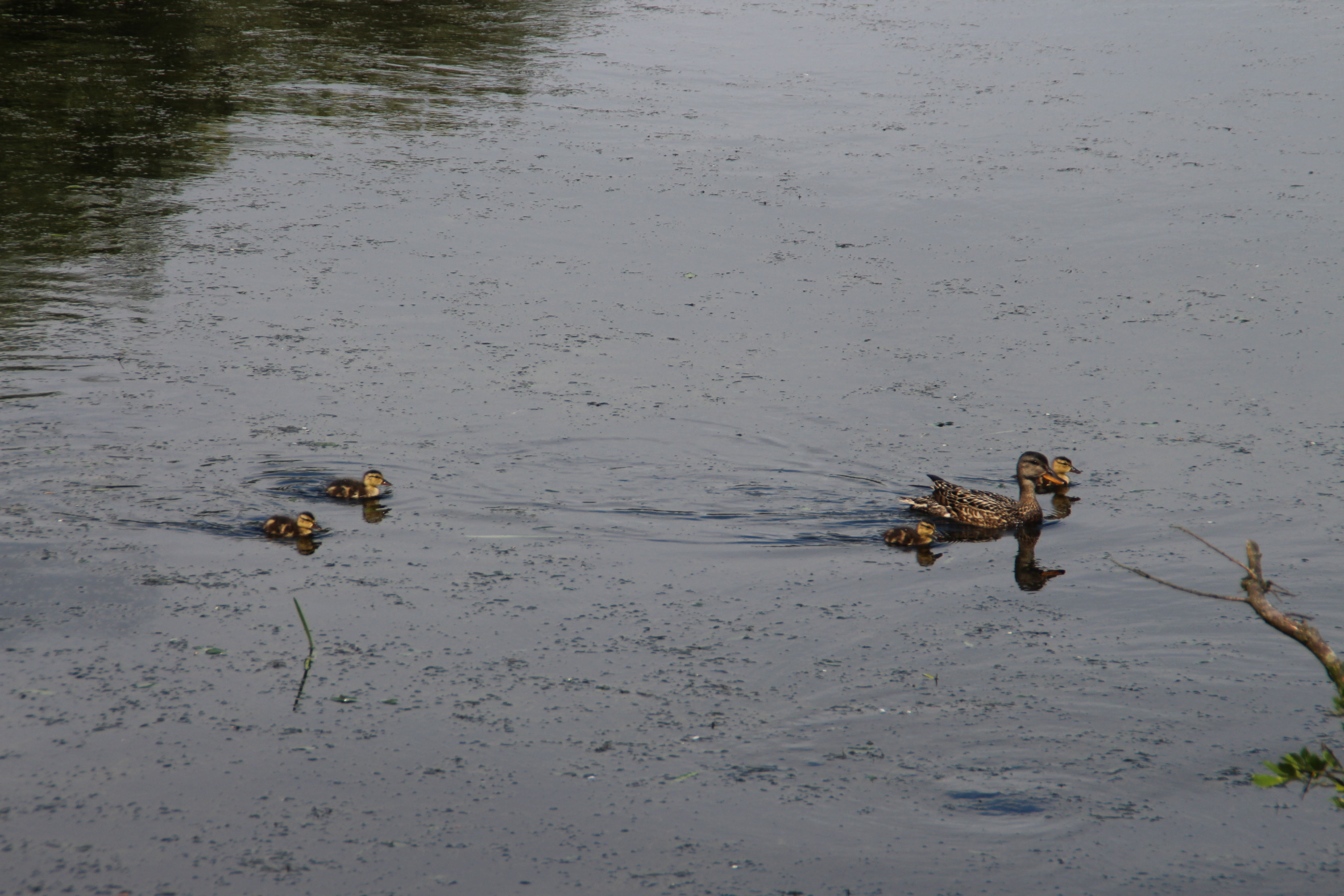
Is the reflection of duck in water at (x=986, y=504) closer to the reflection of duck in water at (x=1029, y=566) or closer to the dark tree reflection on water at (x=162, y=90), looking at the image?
the reflection of duck in water at (x=1029, y=566)

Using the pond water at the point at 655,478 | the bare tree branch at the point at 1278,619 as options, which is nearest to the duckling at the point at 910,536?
the pond water at the point at 655,478

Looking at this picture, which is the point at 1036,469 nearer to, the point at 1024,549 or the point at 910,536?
the point at 1024,549

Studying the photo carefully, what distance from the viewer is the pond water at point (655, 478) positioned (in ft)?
15.2

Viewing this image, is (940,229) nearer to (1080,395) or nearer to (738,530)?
(1080,395)

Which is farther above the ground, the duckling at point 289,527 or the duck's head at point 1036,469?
the duck's head at point 1036,469

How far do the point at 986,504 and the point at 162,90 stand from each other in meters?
11.5

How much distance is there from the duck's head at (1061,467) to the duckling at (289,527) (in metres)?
4.22

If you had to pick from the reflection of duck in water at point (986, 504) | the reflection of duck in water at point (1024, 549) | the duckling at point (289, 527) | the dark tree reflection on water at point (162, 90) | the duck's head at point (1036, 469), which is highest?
the dark tree reflection on water at point (162, 90)

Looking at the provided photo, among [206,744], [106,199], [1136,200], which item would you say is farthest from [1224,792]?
[106,199]

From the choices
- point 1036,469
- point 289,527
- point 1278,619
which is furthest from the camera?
point 1036,469

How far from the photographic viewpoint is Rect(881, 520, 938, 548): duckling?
7.18m

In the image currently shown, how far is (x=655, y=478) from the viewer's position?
299 inches

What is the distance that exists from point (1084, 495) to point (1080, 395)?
125 centimetres

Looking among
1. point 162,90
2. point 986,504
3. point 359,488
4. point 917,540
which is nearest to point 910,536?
point 917,540
